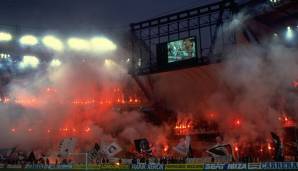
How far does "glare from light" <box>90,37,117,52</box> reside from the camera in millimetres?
61906

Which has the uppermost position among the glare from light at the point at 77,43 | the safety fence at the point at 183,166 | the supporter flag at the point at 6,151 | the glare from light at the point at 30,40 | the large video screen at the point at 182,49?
the glare from light at the point at 30,40

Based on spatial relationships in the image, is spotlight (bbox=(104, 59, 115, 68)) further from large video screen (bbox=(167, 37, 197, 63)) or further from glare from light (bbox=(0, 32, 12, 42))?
glare from light (bbox=(0, 32, 12, 42))

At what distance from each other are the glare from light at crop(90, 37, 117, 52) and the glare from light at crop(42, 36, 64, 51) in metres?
4.52

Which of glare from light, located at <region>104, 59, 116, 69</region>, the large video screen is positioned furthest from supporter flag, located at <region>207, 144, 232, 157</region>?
glare from light, located at <region>104, 59, 116, 69</region>

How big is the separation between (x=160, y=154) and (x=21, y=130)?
20.9 m

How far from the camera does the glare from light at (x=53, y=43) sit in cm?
6116

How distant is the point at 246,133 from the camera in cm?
4881

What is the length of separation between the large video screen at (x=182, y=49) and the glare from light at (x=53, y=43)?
17.5 metres

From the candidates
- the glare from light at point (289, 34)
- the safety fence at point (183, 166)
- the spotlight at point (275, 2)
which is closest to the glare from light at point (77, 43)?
the safety fence at point (183, 166)

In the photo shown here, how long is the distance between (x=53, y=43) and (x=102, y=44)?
22.8 ft

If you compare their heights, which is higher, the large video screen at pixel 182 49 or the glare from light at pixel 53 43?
the glare from light at pixel 53 43

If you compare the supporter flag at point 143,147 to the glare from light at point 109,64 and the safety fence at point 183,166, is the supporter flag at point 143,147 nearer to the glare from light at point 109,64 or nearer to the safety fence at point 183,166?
the safety fence at point 183,166

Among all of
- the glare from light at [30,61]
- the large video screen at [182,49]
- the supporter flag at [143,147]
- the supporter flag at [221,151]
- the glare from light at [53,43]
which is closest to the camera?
the supporter flag at [221,151]

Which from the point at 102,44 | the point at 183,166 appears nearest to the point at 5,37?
the point at 102,44
